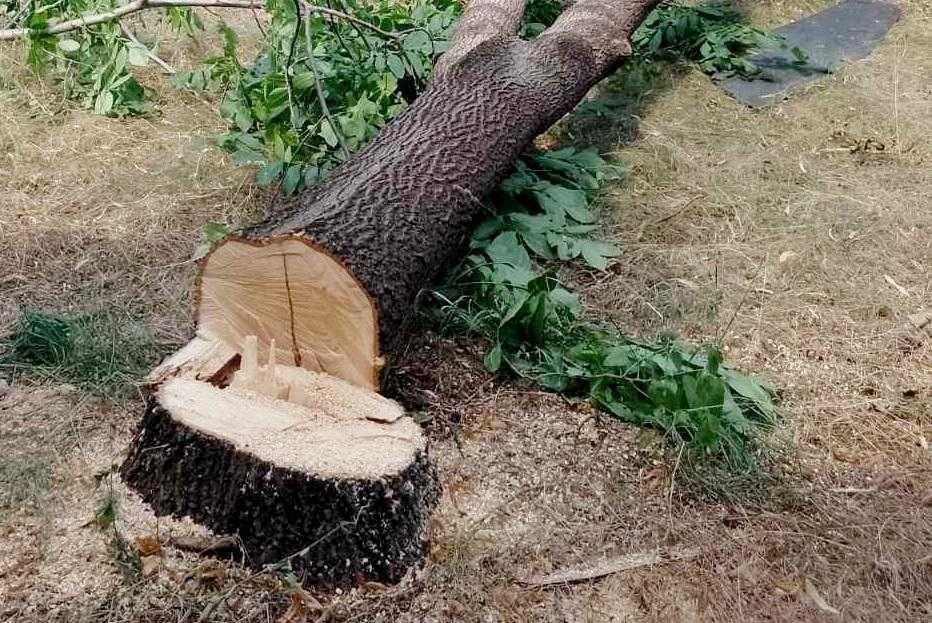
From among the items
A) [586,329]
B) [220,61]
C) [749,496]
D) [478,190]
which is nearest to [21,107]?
[220,61]

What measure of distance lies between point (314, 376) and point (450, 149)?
1129mm

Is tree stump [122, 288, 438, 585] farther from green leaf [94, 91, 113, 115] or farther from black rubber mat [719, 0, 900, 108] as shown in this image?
black rubber mat [719, 0, 900, 108]

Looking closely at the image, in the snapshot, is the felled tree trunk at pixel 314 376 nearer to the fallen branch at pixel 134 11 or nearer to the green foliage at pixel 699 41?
the fallen branch at pixel 134 11

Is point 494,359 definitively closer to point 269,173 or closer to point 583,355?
point 583,355

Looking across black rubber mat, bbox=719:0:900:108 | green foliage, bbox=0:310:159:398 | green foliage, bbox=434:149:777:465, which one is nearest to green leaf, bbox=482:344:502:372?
green foliage, bbox=434:149:777:465

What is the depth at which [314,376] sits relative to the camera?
7.64 feet

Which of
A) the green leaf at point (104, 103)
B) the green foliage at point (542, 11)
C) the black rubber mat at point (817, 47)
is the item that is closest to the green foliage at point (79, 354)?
the green leaf at point (104, 103)

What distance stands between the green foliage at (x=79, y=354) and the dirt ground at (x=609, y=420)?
2.9 inches

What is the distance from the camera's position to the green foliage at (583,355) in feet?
8.13

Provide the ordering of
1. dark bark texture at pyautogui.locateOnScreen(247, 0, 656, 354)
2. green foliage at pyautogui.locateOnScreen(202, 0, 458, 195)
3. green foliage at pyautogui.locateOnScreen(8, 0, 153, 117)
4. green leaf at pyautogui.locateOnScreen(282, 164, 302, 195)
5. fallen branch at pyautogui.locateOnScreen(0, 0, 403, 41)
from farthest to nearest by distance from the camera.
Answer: green foliage at pyautogui.locateOnScreen(8, 0, 153, 117), fallen branch at pyautogui.locateOnScreen(0, 0, 403, 41), green foliage at pyautogui.locateOnScreen(202, 0, 458, 195), green leaf at pyautogui.locateOnScreen(282, 164, 302, 195), dark bark texture at pyautogui.locateOnScreen(247, 0, 656, 354)

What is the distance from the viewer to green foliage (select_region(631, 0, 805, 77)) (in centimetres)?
523

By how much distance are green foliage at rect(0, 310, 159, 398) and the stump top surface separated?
1.73 ft

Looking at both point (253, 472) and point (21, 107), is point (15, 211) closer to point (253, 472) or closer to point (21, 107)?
point (21, 107)

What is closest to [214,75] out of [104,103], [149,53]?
[149,53]
